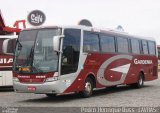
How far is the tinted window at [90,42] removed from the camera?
17773 mm

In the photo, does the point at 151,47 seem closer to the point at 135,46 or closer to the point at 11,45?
the point at 135,46

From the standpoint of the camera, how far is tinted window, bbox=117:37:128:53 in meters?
21.1

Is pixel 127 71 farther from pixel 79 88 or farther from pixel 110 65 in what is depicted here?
pixel 79 88

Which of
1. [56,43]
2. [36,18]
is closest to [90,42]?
[56,43]

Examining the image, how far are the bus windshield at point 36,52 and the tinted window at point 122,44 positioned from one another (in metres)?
5.38

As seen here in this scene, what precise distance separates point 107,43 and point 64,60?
13.1 feet

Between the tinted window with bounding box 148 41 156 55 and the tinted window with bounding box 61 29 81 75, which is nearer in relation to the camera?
the tinted window with bounding box 61 29 81 75

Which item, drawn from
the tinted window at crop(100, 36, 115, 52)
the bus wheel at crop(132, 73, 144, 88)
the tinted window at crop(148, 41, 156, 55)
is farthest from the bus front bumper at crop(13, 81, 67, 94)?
the tinted window at crop(148, 41, 156, 55)

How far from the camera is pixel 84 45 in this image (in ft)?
57.8

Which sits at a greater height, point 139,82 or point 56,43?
point 56,43

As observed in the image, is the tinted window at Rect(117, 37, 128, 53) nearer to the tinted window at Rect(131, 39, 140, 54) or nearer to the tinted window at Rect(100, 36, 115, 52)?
the tinted window at Rect(100, 36, 115, 52)

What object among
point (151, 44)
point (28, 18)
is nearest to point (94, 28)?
point (151, 44)

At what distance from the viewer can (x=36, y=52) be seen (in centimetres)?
1631

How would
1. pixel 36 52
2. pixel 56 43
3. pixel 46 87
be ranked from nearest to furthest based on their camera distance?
1. pixel 56 43
2. pixel 46 87
3. pixel 36 52
